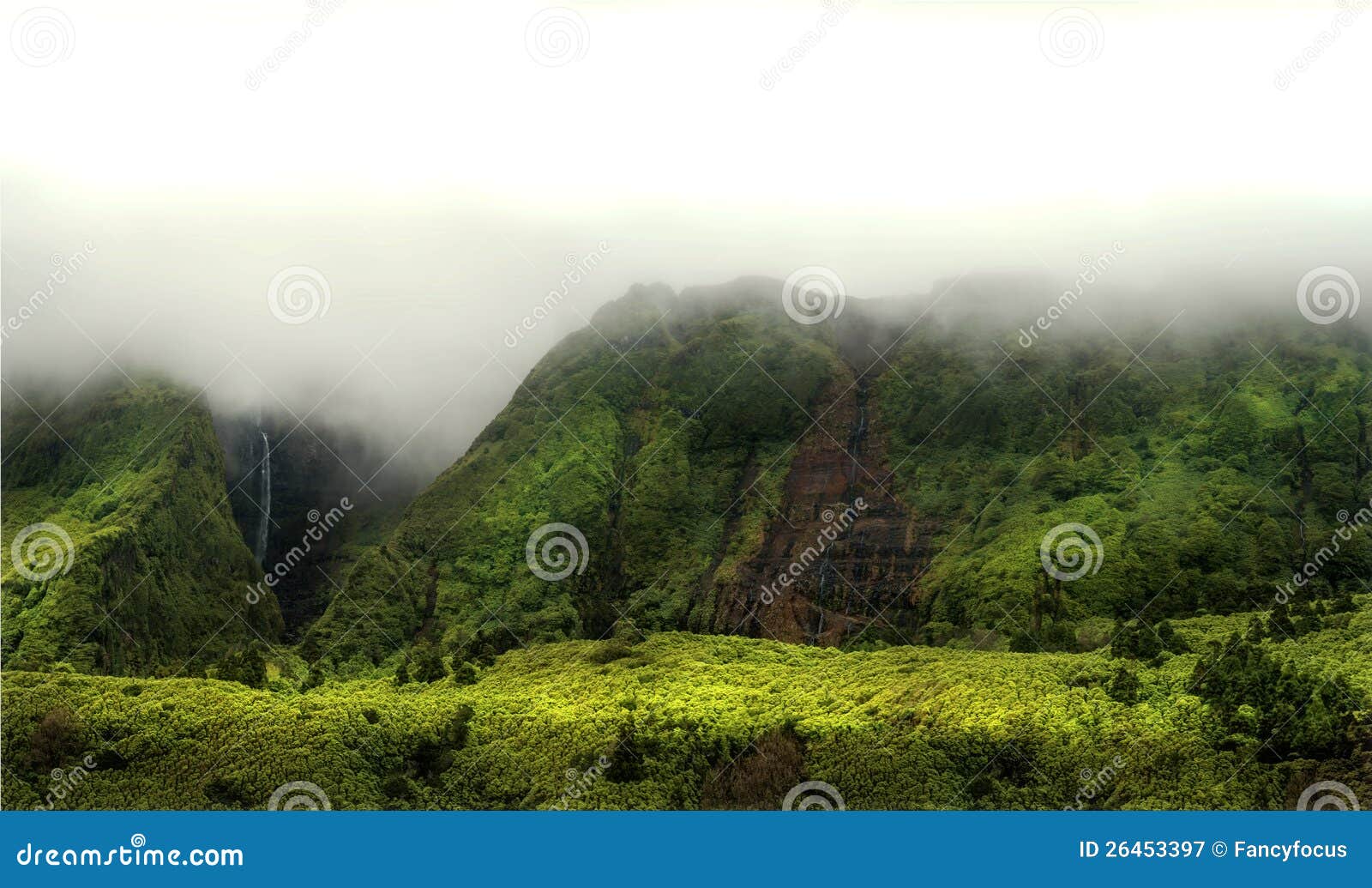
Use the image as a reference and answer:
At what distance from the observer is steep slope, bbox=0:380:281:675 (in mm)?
100438

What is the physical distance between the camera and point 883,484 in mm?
119625

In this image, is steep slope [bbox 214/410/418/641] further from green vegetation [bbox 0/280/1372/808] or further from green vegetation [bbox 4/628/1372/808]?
green vegetation [bbox 4/628/1372/808]

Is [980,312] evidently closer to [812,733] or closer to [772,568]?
[772,568]

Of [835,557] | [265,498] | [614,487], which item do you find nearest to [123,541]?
[265,498]

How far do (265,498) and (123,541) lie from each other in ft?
119

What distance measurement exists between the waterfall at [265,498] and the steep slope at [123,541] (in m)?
11.6

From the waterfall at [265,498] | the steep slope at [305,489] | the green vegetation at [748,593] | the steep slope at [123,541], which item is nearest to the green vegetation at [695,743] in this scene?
the green vegetation at [748,593]

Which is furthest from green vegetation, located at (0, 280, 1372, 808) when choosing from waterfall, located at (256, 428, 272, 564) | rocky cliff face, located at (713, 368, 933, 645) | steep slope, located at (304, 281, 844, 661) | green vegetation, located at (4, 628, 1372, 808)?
waterfall, located at (256, 428, 272, 564)

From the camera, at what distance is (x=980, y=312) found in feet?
427

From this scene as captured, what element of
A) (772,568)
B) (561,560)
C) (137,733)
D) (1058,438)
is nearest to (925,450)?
(1058,438)

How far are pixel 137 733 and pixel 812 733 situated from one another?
4175cm

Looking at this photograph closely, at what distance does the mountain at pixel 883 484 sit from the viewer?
101 meters

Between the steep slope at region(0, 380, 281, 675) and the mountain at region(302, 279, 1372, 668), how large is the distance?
13.9 m

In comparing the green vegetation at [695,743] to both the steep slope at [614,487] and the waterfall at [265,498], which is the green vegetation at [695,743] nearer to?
the steep slope at [614,487]
